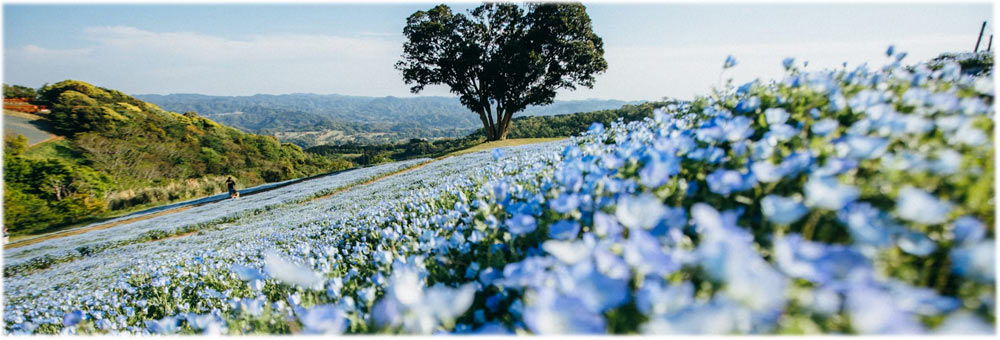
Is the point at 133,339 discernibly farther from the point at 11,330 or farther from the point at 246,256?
the point at 11,330

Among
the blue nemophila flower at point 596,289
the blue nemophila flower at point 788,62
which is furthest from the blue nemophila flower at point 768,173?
the blue nemophila flower at point 788,62

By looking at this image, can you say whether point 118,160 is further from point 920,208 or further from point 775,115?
point 920,208

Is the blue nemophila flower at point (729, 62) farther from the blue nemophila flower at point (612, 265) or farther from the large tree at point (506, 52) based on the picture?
the large tree at point (506, 52)

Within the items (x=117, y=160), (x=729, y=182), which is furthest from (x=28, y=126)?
(x=729, y=182)

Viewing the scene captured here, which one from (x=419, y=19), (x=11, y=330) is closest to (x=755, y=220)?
(x=11, y=330)

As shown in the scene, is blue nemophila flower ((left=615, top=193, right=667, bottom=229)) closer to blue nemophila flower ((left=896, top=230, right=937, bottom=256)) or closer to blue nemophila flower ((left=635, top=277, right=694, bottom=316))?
blue nemophila flower ((left=635, top=277, right=694, bottom=316))

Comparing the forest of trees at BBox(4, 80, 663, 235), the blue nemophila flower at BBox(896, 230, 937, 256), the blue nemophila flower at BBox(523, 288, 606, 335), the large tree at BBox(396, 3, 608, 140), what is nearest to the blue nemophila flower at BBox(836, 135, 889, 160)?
the blue nemophila flower at BBox(896, 230, 937, 256)
